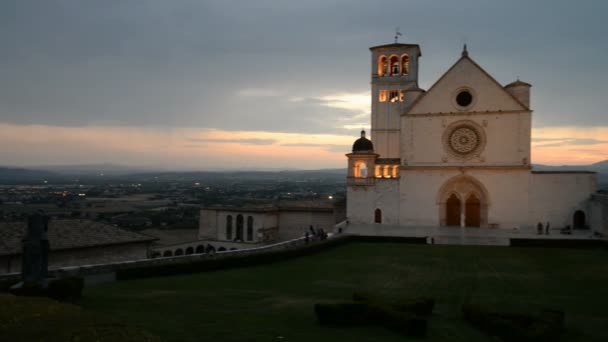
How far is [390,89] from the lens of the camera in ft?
167

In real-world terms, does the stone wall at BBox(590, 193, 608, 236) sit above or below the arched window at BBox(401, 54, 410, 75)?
below

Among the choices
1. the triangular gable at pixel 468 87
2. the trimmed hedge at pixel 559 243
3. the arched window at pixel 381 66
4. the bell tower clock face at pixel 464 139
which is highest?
the arched window at pixel 381 66

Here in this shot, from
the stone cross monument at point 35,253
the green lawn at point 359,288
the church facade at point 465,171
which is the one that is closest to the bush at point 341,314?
the green lawn at point 359,288

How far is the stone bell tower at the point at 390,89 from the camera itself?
5038cm

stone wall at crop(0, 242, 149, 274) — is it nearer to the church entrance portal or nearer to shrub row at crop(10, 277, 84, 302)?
shrub row at crop(10, 277, 84, 302)

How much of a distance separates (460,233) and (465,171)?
21.9 ft

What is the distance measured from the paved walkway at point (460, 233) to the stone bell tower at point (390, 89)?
1006 cm

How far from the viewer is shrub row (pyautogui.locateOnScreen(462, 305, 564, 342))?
39.5 ft

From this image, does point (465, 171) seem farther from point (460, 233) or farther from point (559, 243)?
point (559, 243)

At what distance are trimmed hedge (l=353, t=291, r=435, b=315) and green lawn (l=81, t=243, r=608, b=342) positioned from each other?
40 centimetres

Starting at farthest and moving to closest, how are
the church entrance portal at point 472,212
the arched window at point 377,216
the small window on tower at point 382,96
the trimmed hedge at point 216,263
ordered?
1. the small window on tower at point 382,96
2. the arched window at point 377,216
3. the church entrance portal at point 472,212
4. the trimmed hedge at point 216,263

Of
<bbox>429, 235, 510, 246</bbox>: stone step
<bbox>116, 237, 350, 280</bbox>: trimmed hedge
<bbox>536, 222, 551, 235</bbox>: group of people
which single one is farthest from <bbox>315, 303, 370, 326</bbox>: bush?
<bbox>536, 222, 551, 235</bbox>: group of people

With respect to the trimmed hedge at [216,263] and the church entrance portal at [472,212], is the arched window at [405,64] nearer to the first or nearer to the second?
the church entrance portal at [472,212]

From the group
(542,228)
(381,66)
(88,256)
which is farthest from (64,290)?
(381,66)
